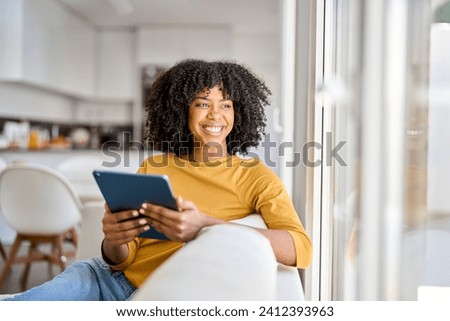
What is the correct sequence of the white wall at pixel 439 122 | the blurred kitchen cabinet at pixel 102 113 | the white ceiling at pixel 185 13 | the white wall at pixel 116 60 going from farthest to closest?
the blurred kitchen cabinet at pixel 102 113 → the white wall at pixel 116 60 → the white ceiling at pixel 185 13 → the white wall at pixel 439 122

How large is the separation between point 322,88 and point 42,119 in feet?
11.4

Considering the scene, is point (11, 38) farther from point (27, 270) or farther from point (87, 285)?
point (87, 285)

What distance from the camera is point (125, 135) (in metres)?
4.86

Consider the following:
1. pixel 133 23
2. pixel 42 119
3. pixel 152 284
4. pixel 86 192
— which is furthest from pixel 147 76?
pixel 152 284

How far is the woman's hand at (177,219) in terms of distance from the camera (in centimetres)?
76

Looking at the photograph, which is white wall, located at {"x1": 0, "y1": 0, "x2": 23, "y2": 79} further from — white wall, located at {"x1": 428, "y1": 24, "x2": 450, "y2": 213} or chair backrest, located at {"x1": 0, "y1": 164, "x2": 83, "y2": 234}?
white wall, located at {"x1": 428, "y1": 24, "x2": 450, "y2": 213}

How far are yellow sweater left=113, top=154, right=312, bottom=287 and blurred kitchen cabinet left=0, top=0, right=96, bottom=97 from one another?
189 centimetres

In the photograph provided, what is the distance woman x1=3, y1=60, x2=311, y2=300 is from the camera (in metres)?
0.83

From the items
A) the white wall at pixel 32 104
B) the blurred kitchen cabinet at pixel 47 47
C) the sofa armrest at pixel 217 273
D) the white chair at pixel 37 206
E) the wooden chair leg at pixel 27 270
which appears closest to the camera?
the sofa armrest at pixel 217 273

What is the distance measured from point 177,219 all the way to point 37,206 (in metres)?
1.50

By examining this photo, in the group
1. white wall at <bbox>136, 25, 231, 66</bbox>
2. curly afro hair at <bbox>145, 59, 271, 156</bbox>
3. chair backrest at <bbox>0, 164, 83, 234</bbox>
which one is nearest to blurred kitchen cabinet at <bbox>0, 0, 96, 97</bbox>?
white wall at <bbox>136, 25, 231, 66</bbox>

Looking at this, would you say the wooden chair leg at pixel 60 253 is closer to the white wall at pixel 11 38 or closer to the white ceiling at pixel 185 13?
the white wall at pixel 11 38

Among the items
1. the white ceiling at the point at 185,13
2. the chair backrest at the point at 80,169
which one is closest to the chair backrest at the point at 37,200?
the chair backrest at the point at 80,169

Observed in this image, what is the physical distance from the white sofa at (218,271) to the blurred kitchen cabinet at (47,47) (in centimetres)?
223
